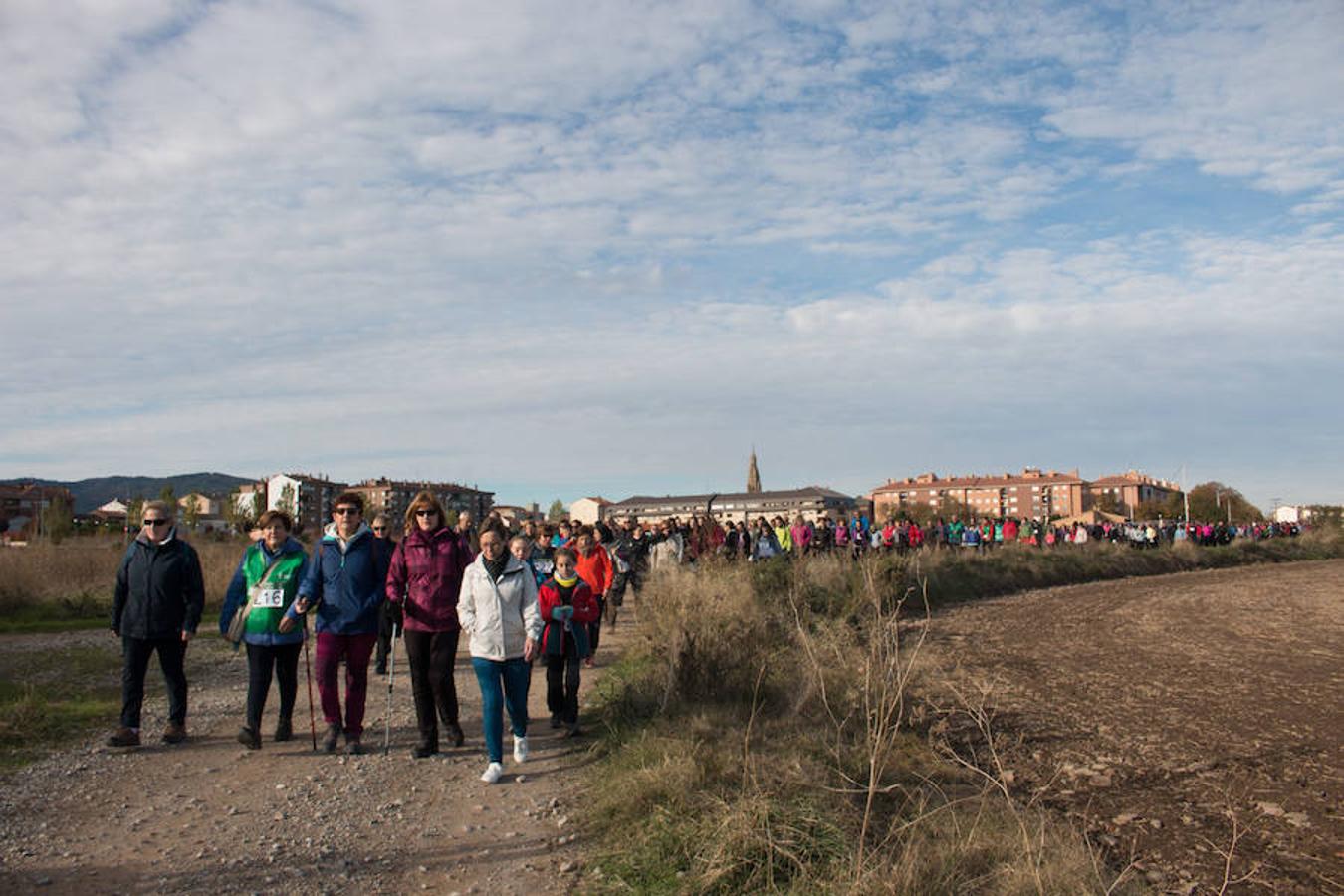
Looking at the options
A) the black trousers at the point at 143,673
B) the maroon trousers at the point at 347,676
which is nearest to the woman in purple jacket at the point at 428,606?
the maroon trousers at the point at 347,676

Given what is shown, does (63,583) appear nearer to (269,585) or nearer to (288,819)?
(269,585)

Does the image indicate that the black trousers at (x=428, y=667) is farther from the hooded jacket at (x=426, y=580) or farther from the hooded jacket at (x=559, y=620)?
the hooded jacket at (x=559, y=620)

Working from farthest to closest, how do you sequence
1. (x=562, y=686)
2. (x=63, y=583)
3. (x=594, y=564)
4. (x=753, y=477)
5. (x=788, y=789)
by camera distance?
(x=753, y=477) < (x=63, y=583) < (x=594, y=564) < (x=562, y=686) < (x=788, y=789)

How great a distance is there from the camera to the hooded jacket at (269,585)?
7.67 meters

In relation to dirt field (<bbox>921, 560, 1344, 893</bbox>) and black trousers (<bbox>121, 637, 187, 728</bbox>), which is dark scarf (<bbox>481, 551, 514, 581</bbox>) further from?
dirt field (<bbox>921, 560, 1344, 893</bbox>)

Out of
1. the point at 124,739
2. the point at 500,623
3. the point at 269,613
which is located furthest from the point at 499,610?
the point at 124,739

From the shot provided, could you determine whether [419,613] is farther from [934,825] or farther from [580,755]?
[934,825]

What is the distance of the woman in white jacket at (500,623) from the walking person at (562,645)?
2.75 feet

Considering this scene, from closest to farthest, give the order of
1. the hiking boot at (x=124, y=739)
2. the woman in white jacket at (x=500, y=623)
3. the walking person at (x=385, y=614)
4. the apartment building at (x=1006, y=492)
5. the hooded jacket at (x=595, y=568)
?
the woman in white jacket at (x=500, y=623) → the hiking boot at (x=124, y=739) → the walking person at (x=385, y=614) → the hooded jacket at (x=595, y=568) → the apartment building at (x=1006, y=492)

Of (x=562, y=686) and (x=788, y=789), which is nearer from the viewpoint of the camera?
(x=788, y=789)

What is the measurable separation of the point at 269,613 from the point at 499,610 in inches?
74.7

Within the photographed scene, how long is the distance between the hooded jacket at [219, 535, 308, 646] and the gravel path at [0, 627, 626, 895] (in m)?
0.83

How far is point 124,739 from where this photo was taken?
7.46 meters

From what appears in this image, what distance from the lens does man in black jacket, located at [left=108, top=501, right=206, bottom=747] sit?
756 cm
